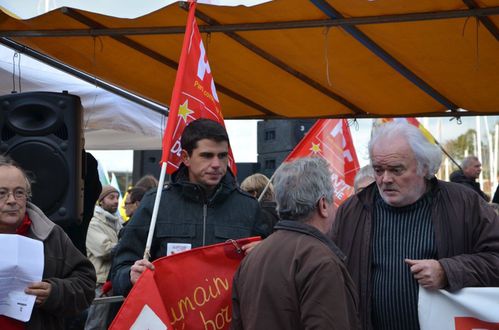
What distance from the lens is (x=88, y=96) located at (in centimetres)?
716

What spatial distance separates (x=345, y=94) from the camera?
262 inches

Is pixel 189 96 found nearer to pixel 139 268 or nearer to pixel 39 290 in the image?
pixel 139 268

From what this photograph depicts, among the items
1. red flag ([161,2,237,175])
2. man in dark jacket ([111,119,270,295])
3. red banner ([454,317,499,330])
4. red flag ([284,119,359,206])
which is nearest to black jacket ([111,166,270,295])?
man in dark jacket ([111,119,270,295])

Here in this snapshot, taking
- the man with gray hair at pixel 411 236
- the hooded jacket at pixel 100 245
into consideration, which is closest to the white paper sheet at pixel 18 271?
the man with gray hair at pixel 411 236

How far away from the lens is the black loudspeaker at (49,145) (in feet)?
14.5

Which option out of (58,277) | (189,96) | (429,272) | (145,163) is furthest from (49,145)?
(145,163)

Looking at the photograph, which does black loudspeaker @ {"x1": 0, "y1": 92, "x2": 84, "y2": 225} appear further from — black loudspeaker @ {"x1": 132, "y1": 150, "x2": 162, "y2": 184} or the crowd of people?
black loudspeaker @ {"x1": 132, "y1": 150, "x2": 162, "y2": 184}

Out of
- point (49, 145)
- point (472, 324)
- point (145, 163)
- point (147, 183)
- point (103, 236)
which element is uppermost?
point (145, 163)

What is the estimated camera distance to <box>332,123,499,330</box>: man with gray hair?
11.0ft

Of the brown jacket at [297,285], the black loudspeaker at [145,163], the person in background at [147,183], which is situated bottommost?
the brown jacket at [297,285]

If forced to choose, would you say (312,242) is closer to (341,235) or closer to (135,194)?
(341,235)

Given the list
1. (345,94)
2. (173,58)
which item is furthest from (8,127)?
(345,94)

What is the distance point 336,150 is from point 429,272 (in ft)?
15.0

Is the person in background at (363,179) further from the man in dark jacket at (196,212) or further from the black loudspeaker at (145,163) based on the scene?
the black loudspeaker at (145,163)
